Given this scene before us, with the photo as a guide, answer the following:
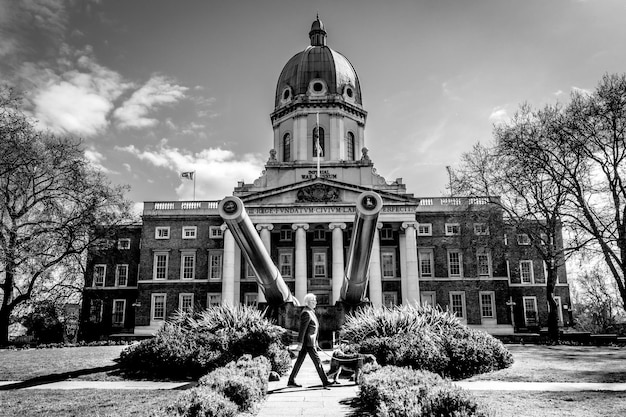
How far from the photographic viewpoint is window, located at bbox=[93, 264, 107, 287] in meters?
50.7

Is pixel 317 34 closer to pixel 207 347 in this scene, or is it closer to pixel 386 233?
pixel 386 233

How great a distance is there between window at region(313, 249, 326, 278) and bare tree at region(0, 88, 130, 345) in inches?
662

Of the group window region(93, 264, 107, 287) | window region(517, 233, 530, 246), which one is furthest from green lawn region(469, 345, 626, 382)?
window region(93, 264, 107, 287)

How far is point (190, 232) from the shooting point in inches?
1949

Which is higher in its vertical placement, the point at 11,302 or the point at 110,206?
the point at 110,206

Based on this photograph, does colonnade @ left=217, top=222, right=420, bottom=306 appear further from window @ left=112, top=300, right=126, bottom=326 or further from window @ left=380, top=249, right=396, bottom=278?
window @ left=112, top=300, right=126, bottom=326

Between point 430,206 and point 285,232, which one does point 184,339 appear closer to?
point 285,232

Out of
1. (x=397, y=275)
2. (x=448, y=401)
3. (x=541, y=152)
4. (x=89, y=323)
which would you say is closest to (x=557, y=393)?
(x=448, y=401)

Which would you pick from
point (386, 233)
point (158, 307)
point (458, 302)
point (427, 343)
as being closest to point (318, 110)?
point (386, 233)

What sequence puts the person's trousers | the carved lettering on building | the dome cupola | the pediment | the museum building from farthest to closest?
the dome cupola → the carved lettering on building → the pediment → the museum building → the person's trousers

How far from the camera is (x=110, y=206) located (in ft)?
124

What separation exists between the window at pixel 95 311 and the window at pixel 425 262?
29.5m

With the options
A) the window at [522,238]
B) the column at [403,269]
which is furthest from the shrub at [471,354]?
the column at [403,269]

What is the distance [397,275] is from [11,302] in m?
29.6
